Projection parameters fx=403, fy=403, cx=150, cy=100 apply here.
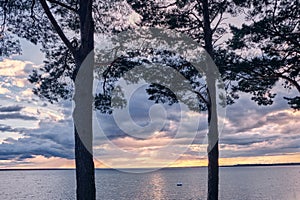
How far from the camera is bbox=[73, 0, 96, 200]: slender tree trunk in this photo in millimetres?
7861

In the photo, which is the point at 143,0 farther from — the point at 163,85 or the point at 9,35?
the point at 9,35

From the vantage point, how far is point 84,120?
7.95 m

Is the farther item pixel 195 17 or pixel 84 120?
pixel 195 17

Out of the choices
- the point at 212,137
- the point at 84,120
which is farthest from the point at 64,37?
the point at 212,137

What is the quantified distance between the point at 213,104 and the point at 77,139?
16.9 ft

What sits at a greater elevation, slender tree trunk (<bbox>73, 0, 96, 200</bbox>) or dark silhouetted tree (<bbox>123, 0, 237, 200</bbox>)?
dark silhouetted tree (<bbox>123, 0, 237, 200</bbox>)

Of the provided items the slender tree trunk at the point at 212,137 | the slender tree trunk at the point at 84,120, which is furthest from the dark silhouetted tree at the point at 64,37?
the slender tree trunk at the point at 212,137

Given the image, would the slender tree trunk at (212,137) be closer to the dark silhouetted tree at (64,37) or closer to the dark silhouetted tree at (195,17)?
the dark silhouetted tree at (195,17)

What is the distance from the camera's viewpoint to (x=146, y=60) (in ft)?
39.2

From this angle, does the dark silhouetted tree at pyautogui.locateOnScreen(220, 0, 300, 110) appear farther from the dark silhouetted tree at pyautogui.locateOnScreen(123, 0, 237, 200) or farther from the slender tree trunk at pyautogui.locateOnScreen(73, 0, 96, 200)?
the slender tree trunk at pyautogui.locateOnScreen(73, 0, 96, 200)

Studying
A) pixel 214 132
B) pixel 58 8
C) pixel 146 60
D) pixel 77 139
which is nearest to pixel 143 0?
pixel 146 60

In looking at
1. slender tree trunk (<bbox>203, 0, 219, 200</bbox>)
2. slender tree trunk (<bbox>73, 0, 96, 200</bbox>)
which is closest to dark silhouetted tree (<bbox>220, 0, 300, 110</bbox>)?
slender tree trunk (<bbox>203, 0, 219, 200</bbox>)

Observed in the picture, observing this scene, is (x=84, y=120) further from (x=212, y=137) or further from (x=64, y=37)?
(x=212, y=137)

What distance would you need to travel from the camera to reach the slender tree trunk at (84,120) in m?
7.86
